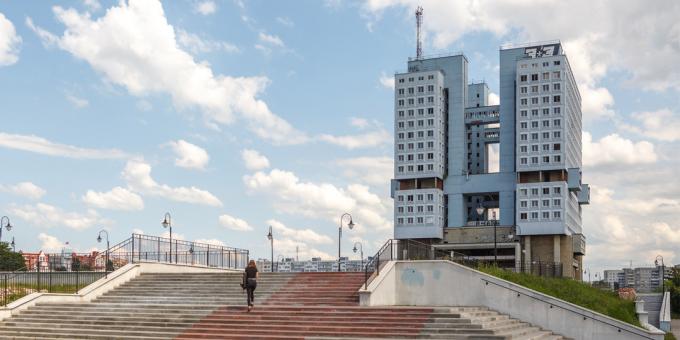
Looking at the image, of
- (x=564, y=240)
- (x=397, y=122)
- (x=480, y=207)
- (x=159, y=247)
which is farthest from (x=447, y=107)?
(x=159, y=247)

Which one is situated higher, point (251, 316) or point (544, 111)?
point (544, 111)

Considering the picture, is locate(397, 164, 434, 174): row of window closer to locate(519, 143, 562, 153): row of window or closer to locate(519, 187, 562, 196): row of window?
locate(519, 143, 562, 153): row of window

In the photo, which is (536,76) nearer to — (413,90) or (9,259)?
(413,90)

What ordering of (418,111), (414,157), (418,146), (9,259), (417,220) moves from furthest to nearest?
(418,111) → (414,157) → (418,146) → (417,220) → (9,259)

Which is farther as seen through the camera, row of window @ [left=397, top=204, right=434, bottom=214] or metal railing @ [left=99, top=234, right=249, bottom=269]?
row of window @ [left=397, top=204, right=434, bottom=214]

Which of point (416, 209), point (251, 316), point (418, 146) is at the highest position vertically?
point (418, 146)

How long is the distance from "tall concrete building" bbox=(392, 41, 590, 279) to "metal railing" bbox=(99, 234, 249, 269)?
69.8 metres

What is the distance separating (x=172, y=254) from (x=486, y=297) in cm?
1632

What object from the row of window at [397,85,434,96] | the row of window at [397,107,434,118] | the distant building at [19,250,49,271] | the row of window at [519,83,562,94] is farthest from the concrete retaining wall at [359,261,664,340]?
the row of window at [397,85,434,96]

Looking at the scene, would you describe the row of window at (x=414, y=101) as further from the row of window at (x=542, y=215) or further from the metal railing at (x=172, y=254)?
the metal railing at (x=172, y=254)

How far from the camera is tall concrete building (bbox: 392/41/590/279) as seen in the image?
105 metres

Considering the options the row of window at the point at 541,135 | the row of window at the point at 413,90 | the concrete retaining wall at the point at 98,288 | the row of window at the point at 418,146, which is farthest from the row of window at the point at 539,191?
the concrete retaining wall at the point at 98,288

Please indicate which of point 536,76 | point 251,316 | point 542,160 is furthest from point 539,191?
point 251,316

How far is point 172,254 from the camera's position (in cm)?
3497
